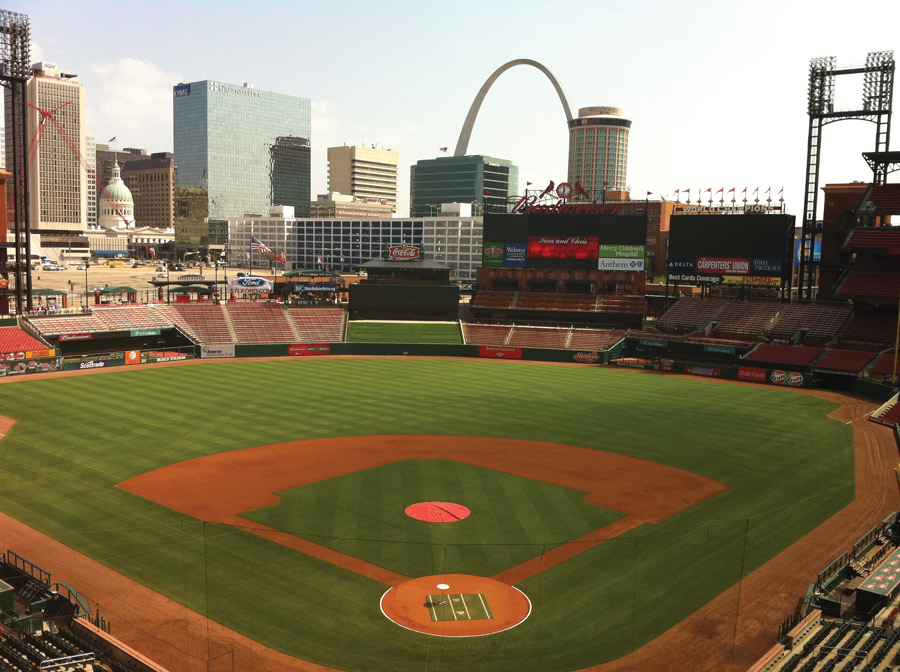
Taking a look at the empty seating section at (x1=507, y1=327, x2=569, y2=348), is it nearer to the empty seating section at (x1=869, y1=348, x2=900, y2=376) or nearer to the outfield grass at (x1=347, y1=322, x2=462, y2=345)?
the outfield grass at (x1=347, y1=322, x2=462, y2=345)

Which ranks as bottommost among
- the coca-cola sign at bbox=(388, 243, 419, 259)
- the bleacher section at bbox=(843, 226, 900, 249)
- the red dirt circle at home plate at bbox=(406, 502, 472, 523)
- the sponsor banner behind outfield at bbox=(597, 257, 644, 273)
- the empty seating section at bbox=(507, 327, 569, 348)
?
the red dirt circle at home plate at bbox=(406, 502, 472, 523)

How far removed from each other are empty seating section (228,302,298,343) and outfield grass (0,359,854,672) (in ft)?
26.9

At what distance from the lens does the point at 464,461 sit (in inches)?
1423

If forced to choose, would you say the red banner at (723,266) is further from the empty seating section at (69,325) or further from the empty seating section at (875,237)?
the empty seating section at (69,325)

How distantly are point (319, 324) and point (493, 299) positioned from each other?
2005 centimetres

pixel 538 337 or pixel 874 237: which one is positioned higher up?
pixel 874 237

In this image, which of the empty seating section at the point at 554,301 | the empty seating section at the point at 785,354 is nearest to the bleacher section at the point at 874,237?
the empty seating section at the point at 785,354

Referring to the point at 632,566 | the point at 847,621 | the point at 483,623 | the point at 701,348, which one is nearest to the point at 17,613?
the point at 483,623

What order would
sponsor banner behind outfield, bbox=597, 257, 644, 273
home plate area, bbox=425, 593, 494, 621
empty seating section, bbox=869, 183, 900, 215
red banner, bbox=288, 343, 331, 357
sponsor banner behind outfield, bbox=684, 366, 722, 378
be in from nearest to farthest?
1. home plate area, bbox=425, 593, 494, 621
2. empty seating section, bbox=869, 183, 900, 215
3. sponsor banner behind outfield, bbox=684, 366, 722, 378
4. red banner, bbox=288, 343, 331, 357
5. sponsor banner behind outfield, bbox=597, 257, 644, 273

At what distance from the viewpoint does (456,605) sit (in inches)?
822

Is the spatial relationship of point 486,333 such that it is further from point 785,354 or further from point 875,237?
point 875,237

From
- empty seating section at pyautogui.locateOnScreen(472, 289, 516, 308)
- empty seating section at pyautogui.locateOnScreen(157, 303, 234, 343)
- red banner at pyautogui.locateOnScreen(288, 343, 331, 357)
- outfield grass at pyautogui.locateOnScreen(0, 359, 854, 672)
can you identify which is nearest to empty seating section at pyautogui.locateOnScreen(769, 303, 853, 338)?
outfield grass at pyautogui.locateOnScreen(0, 359, 854, 672)

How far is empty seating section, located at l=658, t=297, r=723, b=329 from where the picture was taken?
245 feet

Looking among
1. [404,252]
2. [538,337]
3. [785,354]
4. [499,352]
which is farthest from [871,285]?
[404,252]
